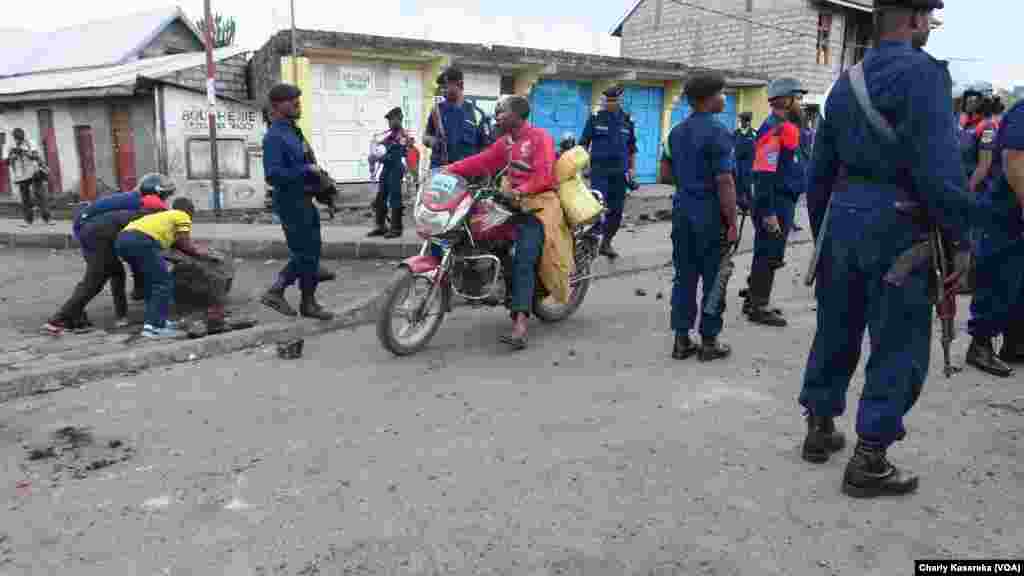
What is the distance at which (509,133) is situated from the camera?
5457 mm

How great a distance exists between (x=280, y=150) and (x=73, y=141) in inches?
605

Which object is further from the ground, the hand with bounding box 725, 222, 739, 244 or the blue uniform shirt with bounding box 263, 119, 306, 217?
the blue uniform shirt with bounding box 263, 119, 306, 217

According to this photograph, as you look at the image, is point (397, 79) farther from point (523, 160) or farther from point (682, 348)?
point (682, 348)

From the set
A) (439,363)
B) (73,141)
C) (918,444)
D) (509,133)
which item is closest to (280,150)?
(509,133)

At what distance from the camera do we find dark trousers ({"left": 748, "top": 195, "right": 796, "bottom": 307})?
239 inches

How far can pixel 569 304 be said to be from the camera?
6.36 m

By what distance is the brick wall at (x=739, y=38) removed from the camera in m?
25.6

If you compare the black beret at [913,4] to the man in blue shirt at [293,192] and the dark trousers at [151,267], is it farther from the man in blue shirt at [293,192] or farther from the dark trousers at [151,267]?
the dark trousers at [151,267]

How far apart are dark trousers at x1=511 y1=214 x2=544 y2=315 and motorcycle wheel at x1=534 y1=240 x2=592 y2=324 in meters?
0.55

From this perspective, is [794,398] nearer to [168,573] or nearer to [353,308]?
[168,573]

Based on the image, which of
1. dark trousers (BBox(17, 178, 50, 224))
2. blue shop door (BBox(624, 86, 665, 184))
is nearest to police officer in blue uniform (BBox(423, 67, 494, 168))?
dark trousers (BBox(17, 178, 50, 224))

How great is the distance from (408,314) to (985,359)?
3.73 m

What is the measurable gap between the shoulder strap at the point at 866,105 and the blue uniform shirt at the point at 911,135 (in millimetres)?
16

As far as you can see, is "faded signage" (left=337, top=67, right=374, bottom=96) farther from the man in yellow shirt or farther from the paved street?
the paved street
